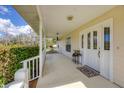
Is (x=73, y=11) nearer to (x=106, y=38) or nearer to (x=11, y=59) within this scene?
(x=106, y=38)

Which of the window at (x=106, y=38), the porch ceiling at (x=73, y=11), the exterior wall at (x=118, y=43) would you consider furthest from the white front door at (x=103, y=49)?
the porch ceiling at (x=73, y=11)

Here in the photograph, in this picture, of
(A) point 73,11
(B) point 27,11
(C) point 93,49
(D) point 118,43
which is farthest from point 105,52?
(B) point 27,11

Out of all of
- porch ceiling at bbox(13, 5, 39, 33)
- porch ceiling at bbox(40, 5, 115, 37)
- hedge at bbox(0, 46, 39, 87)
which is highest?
porch ceiling at bbox(40, 5, 115, 37)

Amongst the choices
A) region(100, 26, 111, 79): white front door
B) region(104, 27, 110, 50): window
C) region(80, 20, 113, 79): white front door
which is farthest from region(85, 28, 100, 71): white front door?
region(104, 27, 110, 50): window

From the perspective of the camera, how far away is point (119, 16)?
369 cm

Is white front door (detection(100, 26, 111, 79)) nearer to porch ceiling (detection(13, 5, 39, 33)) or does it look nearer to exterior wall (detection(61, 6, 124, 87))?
exterior wall (detection(61, 6, 124, 87))

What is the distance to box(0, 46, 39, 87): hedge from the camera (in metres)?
2.67

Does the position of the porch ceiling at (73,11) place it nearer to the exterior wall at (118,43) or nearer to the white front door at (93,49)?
the exterior wall at (118,43)

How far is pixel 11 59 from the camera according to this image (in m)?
3.36

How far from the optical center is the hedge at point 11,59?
2.67m
